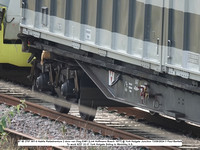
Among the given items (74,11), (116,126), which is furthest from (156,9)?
(116,126)

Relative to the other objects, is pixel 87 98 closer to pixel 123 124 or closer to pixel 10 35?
pixel 123 124

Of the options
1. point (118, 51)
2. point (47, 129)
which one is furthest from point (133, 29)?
point (47, 129)

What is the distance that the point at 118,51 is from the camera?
1164cm

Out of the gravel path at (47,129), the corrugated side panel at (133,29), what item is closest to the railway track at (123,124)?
the gravel path at (47,129)

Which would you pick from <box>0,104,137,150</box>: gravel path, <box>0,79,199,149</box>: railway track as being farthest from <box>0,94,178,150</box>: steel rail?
<box>0,79,199,149</box>: railway track

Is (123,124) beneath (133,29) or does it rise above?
beneath

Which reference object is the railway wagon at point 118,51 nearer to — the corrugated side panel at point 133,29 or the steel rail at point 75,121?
the corrugated side panel at point 133,29

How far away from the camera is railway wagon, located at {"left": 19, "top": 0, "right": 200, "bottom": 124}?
1040 cm

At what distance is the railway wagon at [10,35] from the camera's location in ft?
51.9

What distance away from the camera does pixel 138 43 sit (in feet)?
36.8

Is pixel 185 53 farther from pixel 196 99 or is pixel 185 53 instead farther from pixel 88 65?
pixel 88 65

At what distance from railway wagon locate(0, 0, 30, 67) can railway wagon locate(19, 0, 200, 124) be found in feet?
4.16

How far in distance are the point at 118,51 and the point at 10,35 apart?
16.2 feet

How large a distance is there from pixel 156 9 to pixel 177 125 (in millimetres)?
3199
